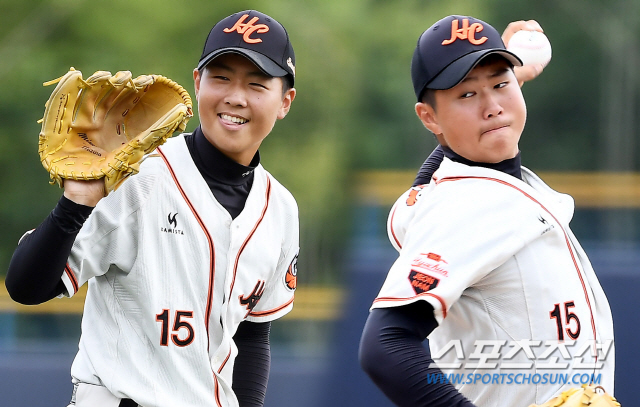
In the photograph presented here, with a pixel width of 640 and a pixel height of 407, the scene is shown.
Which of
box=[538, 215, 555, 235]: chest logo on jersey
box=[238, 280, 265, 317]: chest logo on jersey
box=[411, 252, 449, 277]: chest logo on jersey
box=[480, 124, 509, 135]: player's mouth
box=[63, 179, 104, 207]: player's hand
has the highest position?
box=[480, 124, 509, 135]: player's mouth

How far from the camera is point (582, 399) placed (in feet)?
5.35

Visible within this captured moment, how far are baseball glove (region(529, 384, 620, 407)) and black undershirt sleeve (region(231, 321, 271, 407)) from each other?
3.79 feet

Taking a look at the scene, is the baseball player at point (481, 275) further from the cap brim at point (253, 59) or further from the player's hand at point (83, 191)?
the player's hand at point (83, 191)

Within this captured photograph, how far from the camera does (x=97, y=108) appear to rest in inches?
84.4

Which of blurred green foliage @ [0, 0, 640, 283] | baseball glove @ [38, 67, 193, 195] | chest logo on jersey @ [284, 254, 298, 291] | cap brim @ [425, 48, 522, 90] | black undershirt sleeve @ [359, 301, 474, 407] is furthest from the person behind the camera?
blurred green foliage @ [0, 0, 640, 283]

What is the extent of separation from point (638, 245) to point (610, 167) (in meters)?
6.61

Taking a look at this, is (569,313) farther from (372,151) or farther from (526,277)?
(372,151)

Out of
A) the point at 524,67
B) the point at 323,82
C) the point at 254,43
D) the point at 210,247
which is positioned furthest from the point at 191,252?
the point at 323,82

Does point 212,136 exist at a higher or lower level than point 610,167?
lower

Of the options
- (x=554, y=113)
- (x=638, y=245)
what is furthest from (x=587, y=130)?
(x=638, y=245)

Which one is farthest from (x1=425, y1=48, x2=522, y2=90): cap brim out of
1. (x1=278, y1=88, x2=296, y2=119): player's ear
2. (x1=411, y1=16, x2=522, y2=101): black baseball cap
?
(x1=278, y1=88, x2=296, y2=119): player's ear

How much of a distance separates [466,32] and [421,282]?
2.20 ft

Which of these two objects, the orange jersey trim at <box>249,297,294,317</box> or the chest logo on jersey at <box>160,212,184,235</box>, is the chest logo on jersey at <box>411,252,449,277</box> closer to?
the chest logo on jersey at <box>160,212,184,235</box>

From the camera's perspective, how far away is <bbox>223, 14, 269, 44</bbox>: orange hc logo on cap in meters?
2.35
